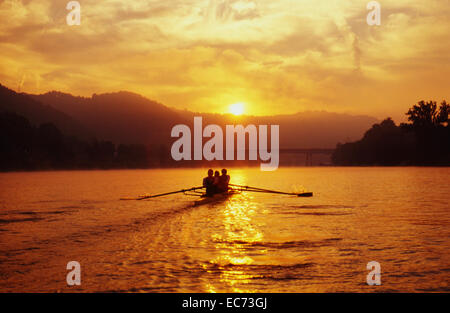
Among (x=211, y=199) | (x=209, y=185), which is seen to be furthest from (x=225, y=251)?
(x=209, y=185)

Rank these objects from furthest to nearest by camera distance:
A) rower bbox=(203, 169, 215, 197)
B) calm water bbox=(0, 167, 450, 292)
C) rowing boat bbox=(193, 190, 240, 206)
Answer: rower bbox=(203, 169, 215, 197) → rowing boat bbox=(193, 190, 240, 206) → calm water bbox=(0, 167, 450, 292)

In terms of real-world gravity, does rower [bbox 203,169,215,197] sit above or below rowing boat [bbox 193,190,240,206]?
above

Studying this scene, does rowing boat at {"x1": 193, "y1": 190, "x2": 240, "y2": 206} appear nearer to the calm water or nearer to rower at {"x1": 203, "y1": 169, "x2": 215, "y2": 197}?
rower at {"x1": 203, "y1": 169, "x2": 215, "y2": 197}

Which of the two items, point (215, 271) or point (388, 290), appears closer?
point (388, 290)

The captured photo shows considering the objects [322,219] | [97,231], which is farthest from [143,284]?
[322,219]

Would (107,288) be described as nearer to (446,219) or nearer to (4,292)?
(4,292)

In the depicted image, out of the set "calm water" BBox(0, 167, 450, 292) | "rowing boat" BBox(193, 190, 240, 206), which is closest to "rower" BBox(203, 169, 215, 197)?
"rowing boat" BBox(193, 190, 240, 206)

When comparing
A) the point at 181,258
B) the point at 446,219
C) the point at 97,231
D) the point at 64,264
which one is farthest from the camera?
the point at 446,219

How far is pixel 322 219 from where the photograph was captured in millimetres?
32500

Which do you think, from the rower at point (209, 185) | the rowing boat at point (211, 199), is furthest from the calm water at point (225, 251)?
the rower at point (209, 185)

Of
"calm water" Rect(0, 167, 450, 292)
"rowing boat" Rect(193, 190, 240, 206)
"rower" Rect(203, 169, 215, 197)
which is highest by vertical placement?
"rower" Rect(203, 169, 215, 197)

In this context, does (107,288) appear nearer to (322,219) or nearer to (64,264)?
(64,264)
